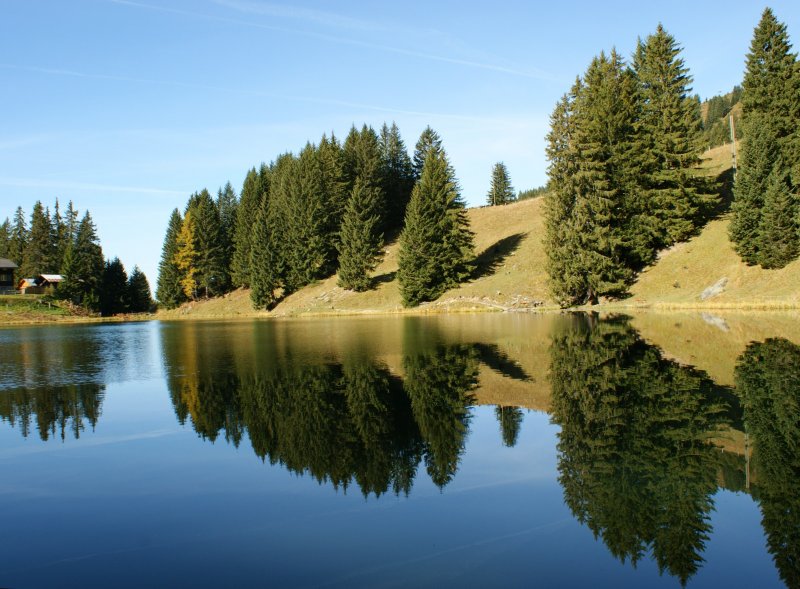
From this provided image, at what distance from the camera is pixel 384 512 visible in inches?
364

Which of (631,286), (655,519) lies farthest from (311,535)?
(631,286)

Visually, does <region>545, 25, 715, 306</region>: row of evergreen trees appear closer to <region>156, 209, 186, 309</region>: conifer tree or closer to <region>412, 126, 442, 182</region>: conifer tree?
<region>412, 126, 442, 182</region>: conifer tree

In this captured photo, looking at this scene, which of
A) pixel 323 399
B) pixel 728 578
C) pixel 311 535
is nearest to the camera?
pixel 728 578

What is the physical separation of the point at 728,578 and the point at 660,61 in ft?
211

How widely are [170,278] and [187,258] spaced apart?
573cm

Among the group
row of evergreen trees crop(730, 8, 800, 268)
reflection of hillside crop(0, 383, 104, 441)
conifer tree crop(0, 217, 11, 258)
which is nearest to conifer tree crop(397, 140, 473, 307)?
row of evergreen trees crop(730, 8, 800, 268)

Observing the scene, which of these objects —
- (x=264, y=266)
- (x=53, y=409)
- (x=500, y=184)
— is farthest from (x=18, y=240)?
(x=53, y=409)

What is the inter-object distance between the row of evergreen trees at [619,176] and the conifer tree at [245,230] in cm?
5685

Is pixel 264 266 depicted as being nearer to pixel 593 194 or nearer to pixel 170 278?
pixel 170 278

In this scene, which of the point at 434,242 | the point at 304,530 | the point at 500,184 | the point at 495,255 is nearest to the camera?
the point at 304,530

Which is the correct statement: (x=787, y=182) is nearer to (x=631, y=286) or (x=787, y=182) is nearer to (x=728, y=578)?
(x=631, y=286)

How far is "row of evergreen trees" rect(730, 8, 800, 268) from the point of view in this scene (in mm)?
45312

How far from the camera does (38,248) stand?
4432 inches

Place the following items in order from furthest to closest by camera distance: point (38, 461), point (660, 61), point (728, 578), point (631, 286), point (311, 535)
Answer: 1. point (660, 61)
2. point (631, 286)
3. point (38, 461)
4. point (311, 535)
5. point (728, 578)
